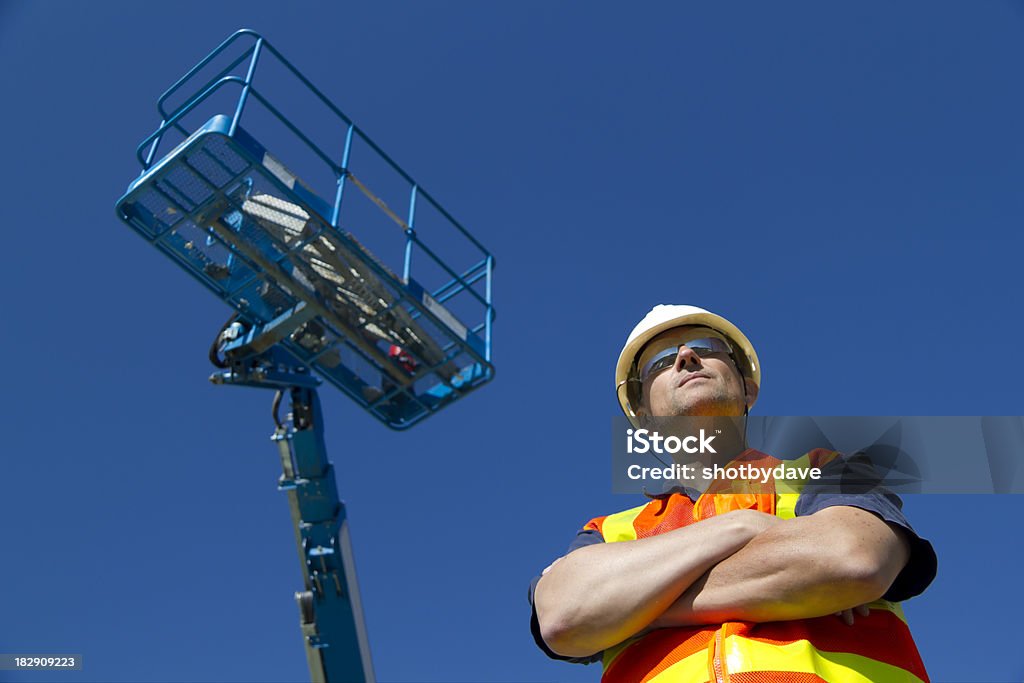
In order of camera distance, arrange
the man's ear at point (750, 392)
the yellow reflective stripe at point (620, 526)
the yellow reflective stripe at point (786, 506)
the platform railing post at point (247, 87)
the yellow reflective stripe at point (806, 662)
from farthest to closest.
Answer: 1. the platform railing post at point (247, 87)
2. the man's ear at point (750, 392)
3. the yellow reflective stripe at point (620, 526)
4. the yellow reflective stripe at point (786, 506)
5. the yellow reflective stripe at point (806, 662)

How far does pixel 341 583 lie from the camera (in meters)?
6.87

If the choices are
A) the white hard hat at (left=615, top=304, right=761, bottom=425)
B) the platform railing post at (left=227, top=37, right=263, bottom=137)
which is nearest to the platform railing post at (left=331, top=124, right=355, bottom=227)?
the platform railing post at (left=227, top=37, right=263, bottom=137)

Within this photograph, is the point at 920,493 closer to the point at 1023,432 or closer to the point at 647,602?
the point at 647,602

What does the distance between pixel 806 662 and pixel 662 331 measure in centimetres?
172

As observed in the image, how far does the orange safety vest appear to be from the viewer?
1840 millimetres

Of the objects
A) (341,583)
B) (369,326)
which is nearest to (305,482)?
(341,583)

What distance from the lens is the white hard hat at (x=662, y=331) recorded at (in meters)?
3.35

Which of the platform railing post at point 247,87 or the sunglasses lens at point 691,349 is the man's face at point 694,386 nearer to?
the sunglasses lens at point 691,349

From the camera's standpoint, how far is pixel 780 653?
1.86 m

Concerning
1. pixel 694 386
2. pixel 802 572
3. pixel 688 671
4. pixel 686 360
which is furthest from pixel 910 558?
pixel 686 360

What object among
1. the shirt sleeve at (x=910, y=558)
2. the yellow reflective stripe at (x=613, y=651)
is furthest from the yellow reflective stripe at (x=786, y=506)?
the yellow reflective stripe at (x=613, y=651)

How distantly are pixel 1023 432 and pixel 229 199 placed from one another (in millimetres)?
5418

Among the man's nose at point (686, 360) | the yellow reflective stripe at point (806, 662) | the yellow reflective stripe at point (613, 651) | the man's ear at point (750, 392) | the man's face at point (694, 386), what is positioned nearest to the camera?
the yellow reflective stripe at point (806, 662)

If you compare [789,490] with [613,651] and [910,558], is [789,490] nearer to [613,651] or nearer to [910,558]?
[910,558]
